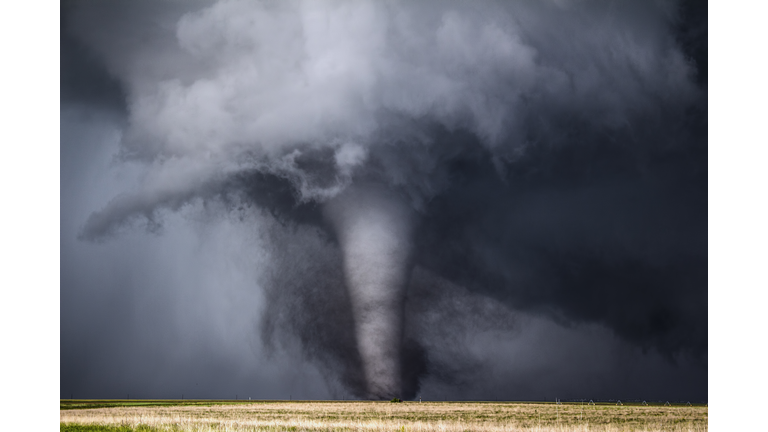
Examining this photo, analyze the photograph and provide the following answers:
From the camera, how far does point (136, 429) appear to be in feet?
80.6
